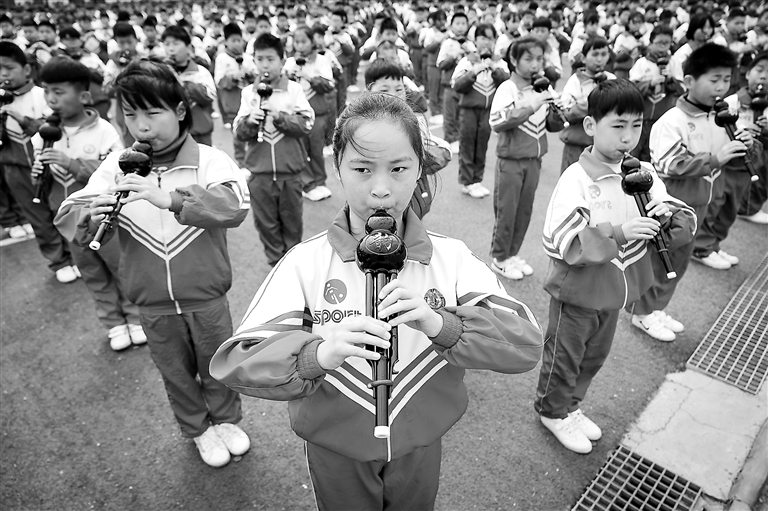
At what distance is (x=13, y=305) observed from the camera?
15.7ft

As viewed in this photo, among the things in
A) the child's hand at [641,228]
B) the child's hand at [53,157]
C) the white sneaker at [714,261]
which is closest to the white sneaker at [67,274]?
the child's hand at [53,157]

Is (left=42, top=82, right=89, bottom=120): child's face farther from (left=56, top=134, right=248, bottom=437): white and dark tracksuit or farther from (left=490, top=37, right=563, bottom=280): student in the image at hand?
(left=490, top=37, right=563, bottom=280): student

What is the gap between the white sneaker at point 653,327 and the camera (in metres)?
4.11

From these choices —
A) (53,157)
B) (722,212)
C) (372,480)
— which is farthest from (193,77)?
(722,212)

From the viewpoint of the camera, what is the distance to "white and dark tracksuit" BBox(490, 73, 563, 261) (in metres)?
4.68

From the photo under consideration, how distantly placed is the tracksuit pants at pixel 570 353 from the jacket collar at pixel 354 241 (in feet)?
5.00

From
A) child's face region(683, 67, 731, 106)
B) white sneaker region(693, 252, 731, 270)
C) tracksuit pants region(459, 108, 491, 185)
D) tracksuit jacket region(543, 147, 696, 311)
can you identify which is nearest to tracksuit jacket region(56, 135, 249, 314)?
tracksuit jacket region(543, 147, 696, 311)

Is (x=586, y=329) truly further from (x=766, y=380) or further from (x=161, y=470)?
(x=161, y=470)

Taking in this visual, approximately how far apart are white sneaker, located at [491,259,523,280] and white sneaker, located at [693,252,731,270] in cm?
198

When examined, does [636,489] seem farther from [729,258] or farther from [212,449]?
[729,258]

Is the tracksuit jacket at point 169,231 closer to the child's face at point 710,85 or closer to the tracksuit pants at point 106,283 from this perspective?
the tracksuit pants at point 106,283

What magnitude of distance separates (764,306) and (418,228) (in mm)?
4384

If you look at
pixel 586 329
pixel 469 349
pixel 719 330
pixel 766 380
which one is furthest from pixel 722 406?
pixel 469 349

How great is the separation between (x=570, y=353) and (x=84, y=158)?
3850 mm
